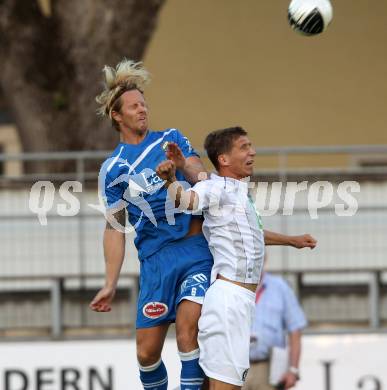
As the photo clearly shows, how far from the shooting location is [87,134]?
12883 millimetres

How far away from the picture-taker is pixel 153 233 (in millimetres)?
7109

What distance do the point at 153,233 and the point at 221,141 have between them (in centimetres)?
70

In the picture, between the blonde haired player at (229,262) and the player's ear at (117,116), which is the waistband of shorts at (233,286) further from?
the player's ear at (117,116)

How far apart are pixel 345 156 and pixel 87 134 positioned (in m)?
2.73

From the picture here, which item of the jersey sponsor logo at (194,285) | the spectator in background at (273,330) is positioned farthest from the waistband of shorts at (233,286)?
the spectator in background at (273,330)

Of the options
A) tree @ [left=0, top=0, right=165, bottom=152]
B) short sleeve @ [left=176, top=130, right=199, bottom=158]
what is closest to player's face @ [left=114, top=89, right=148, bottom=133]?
short sleeve @ [left=176, top=130, right=199, bottom=158]

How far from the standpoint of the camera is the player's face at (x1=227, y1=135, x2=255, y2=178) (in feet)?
22.1

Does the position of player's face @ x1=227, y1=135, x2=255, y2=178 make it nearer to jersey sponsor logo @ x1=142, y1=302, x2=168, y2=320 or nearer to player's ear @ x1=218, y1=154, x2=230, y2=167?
player's ear @ x1=218, y1=154, x2=230, y2=167

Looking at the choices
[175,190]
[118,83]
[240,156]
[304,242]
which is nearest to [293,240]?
[304,242]

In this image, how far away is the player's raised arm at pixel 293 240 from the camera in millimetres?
6944

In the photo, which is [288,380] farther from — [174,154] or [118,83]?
[174,154]

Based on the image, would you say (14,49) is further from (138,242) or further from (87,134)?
(138,242)

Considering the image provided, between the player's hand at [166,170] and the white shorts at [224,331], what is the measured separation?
27.1 inches

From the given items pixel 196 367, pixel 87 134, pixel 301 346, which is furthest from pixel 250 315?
pixel 87 134
